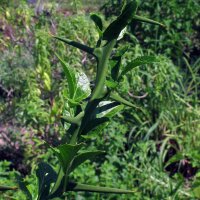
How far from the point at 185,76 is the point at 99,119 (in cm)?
575

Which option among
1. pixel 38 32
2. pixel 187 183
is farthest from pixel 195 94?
pixel 38 32

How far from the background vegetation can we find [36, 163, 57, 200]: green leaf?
2687mm

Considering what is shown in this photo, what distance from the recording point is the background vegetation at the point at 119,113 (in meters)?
4.12

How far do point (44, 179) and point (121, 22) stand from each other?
0.97 ft

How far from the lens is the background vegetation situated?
4121 millimetres

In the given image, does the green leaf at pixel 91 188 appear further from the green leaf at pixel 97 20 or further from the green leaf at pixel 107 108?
the green leaf at pixel 97 20

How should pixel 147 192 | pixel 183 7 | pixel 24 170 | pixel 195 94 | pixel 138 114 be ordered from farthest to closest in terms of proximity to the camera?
pixel 183 7 → pixel 195 94 → pixel 138 114 → pixel 24 170 → pixel 147 192

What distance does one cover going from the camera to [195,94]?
602 centimetres

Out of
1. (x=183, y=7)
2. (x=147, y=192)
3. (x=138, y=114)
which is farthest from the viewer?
(x=183, y=7)

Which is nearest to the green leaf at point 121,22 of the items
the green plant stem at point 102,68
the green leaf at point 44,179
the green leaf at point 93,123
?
the green plant stem at point 102,68


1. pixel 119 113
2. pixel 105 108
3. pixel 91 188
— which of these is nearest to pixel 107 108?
pixel 105 108

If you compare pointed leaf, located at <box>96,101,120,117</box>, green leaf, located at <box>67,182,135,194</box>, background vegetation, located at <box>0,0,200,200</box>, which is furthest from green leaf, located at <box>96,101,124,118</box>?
background vegetation, located at <box>0,0,200,200</box>

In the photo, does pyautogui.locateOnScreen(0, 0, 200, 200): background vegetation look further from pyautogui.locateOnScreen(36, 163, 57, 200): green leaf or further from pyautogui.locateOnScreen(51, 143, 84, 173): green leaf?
pyautogui.locateOnScreen(51, 143, 84, 173): green leaf

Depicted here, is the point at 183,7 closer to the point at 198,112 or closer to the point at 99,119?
the point at 198,112
